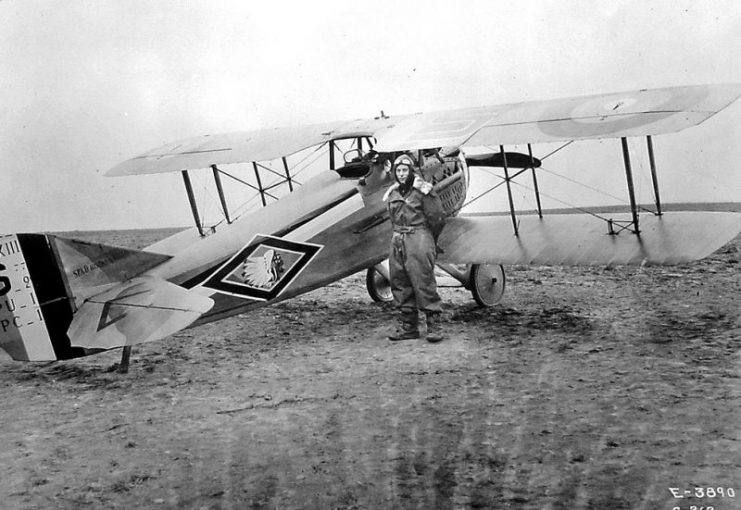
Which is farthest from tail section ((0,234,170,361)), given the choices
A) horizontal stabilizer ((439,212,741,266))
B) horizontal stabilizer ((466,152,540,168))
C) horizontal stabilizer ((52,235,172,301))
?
horizontal stabilizer ((466,152,540,168))

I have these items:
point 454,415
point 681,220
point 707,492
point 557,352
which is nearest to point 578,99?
point 681,220

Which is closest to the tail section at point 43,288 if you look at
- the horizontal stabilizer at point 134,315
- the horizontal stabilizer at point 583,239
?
→ the horizontal stabilizer at point 134,315

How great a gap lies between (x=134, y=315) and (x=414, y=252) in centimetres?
259

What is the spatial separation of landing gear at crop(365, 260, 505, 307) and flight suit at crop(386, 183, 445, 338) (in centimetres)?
103

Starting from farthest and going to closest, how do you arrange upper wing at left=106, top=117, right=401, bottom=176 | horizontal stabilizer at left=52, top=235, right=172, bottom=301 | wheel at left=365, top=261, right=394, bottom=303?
wheel at left=365, top=261, right=394, bottom=303
upper wing at left=106, top=117, right=401, bottom=176
horizontal stabilizer at left=52, top=235, right=172, bottom=301

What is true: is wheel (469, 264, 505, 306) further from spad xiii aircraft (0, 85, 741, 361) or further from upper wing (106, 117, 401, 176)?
upper wing (106, 117, 401, 176)

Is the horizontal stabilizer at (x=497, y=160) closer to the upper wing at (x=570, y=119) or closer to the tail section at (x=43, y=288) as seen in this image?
the upper wing at (x=570, y=119)

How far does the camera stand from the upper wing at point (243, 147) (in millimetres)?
8219

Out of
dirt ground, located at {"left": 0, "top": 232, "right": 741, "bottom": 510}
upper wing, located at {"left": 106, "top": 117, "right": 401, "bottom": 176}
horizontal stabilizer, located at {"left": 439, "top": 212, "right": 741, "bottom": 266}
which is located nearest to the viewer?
dirt ground, located at {"left": 0, "top": 232, "right": 741, "bottom": 510}

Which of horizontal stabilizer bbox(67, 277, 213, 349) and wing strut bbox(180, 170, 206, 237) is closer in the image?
horizontal stabilizer bbox(67, 277, 213, 349)

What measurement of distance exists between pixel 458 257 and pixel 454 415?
322 cm

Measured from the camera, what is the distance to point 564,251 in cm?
710

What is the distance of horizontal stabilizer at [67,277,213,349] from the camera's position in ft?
17.1

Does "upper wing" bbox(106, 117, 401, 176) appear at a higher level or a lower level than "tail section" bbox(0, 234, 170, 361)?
higher
